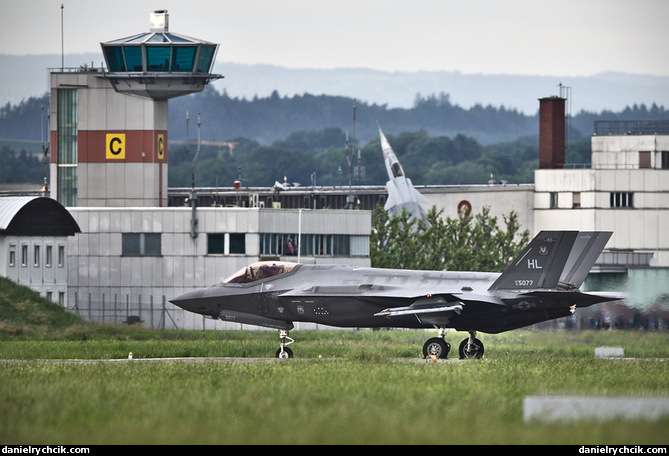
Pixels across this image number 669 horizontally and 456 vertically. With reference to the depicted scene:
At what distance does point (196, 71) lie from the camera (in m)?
64.1

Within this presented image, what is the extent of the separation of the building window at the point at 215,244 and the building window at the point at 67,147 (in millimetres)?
15442

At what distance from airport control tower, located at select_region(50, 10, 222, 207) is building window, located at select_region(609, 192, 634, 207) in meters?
39.6

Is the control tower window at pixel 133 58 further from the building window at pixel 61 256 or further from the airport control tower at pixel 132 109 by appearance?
the building window at pixel 61 256

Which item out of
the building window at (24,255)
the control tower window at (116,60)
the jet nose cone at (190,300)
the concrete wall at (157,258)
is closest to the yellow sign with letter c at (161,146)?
the control tower window at (116,60)

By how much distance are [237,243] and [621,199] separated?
43885 mm

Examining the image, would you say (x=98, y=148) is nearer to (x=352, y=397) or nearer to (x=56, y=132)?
(x=56, y=132)

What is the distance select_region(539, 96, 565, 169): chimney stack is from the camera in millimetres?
93000

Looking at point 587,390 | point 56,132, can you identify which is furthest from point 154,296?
point 587,390

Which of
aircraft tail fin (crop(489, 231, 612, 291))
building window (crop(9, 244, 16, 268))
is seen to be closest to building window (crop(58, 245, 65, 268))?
building window (crop(9, 244, 16, 268))

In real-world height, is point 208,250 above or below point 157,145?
below

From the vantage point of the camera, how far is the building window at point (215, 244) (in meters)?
57.7

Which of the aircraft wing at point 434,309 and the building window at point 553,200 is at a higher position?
the building window at point 553,200

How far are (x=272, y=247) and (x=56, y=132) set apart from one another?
19.8 metres

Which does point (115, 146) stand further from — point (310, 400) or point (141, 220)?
point (310, 400)
